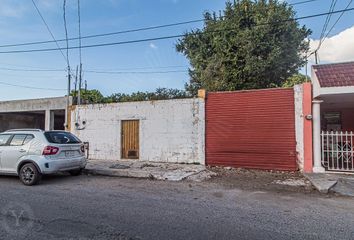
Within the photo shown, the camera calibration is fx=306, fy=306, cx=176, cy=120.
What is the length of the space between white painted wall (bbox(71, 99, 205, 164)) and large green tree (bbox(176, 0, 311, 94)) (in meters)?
7.68

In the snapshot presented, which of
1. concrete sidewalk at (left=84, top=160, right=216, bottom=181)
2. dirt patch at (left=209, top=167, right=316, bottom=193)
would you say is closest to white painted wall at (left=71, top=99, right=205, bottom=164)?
concrete sidewalk at (left=84, top=160, right=216, bottom=181)

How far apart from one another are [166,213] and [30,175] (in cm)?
514

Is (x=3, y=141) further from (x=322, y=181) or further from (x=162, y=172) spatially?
(x=322, y=181)

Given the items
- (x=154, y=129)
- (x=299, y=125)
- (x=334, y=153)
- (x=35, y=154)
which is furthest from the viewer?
(x=154, y=129)

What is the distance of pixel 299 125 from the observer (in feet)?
37.6

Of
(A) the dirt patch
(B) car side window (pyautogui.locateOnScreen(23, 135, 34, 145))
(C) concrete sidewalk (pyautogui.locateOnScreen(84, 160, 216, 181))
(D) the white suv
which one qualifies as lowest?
(A) the dirt patch

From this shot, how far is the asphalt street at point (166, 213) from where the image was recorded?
15.6 ft

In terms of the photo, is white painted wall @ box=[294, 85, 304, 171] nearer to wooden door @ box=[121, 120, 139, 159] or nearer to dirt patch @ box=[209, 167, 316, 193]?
dirt patch @ box=[209, 167, 316, 193]

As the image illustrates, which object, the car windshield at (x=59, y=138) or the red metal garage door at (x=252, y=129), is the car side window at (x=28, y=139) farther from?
the red metal garage door at (x=252, y=129)

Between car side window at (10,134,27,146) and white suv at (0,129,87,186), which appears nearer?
white suv at (0,129,87,186)

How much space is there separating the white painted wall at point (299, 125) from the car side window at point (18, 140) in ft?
31.0

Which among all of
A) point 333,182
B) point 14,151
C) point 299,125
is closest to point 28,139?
point 14,151

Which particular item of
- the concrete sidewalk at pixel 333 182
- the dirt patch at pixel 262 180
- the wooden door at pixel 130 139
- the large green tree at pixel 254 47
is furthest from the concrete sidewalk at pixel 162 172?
the large green tree at pixel 254 47

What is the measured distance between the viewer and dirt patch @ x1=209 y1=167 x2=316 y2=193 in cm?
863
